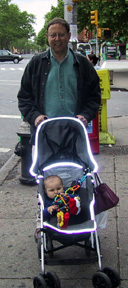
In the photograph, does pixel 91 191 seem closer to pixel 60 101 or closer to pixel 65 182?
pixel 65 182

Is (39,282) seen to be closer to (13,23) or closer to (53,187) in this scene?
(53,187)

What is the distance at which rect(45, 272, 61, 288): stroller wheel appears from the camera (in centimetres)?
317

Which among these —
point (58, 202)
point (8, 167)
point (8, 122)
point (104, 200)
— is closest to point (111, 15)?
point (8, 122)

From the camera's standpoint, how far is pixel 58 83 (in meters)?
3.83

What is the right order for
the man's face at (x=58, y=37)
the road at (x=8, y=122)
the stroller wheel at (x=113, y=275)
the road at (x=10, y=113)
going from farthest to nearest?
the road at (x=10, y=113) < the road at (x=8, y=122) < the man's face at (x=58, y=37) < the stroller wheel at (x=113, y=275)

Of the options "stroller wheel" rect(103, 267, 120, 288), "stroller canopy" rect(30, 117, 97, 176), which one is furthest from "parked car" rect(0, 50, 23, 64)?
"stroller wheel" rect(103, 267, 120, 288)

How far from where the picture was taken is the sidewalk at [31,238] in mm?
3594

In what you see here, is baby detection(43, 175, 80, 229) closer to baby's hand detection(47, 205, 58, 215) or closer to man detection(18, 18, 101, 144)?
baby's hand detection(47, 205, 58, 215)

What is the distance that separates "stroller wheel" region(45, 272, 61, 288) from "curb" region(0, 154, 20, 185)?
10.1 feet

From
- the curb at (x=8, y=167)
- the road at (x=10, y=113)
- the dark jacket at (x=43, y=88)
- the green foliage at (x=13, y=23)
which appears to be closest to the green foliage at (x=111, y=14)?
the road at (x=10, y=113)

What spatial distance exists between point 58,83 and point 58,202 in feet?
3.62

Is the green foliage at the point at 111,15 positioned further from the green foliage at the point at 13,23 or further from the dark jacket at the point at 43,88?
the green foliage at the point at 13,23

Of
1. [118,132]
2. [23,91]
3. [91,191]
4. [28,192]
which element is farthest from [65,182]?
[118,132]

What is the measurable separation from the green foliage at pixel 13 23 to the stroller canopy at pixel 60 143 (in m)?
107
